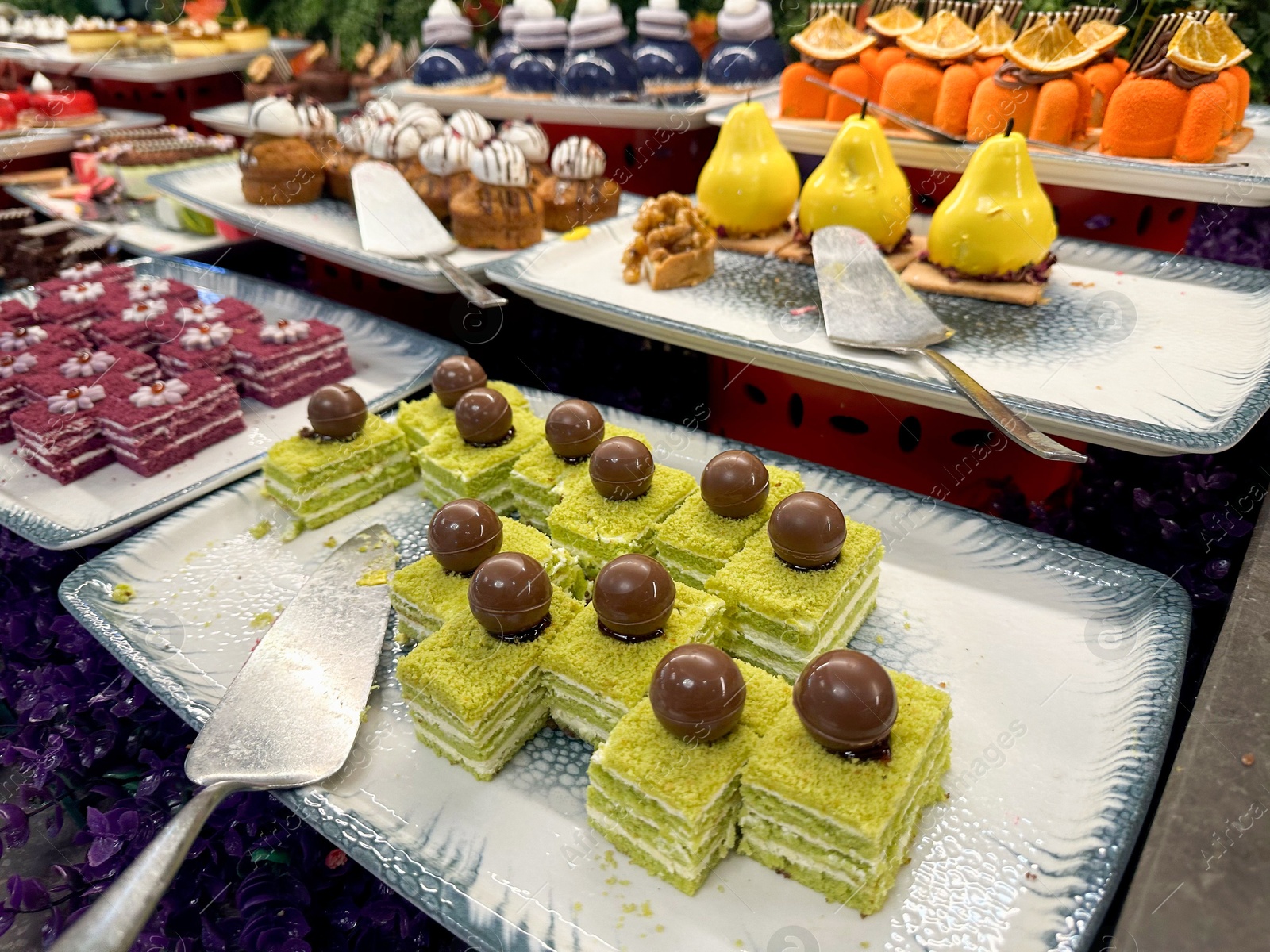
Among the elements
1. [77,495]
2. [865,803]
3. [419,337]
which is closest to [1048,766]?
[865,803]

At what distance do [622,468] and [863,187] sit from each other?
1.70 meters

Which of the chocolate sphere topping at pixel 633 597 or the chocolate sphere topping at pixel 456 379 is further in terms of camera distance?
the chocolate sphere topping at pixel 456 379

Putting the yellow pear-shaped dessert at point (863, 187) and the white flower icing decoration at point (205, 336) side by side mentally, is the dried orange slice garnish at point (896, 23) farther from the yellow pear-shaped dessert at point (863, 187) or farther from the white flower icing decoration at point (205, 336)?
the white flower icing decoration at point (205, 336)

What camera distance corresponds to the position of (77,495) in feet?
9.09

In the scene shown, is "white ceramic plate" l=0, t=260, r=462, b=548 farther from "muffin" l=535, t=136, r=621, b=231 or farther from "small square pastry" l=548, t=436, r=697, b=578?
"small square pastry" l=548, t=436, r=697, b=578

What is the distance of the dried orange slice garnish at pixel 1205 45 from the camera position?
2.93m

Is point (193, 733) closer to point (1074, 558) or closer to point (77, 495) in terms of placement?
point (77, 495)

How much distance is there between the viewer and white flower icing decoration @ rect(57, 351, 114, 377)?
10.1 ft

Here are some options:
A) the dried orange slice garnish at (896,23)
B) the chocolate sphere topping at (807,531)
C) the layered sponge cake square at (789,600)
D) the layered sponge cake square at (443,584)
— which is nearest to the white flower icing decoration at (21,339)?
the layered sponge cake square at (443,584)

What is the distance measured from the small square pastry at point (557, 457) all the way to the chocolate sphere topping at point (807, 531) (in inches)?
21.2

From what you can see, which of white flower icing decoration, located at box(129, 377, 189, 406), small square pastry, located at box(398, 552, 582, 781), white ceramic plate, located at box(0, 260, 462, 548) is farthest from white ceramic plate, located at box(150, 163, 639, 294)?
small square pastry, located at box(398, 552, 582, 781)

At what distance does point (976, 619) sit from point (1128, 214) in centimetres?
213

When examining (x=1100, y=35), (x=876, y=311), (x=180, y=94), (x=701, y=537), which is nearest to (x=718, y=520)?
(x=701, y=537)

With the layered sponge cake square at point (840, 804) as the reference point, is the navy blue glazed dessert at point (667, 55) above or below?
above
